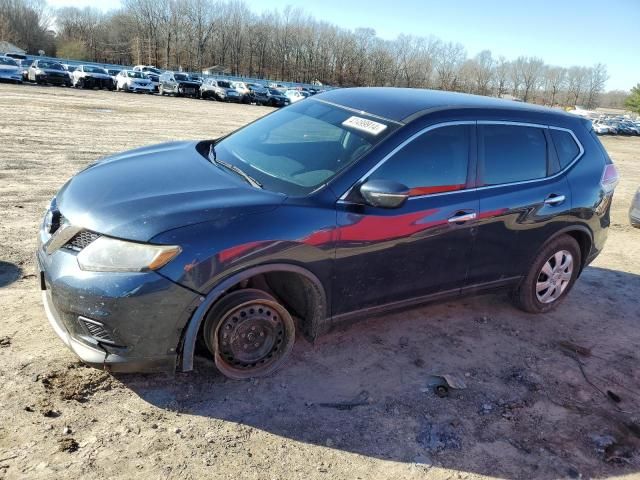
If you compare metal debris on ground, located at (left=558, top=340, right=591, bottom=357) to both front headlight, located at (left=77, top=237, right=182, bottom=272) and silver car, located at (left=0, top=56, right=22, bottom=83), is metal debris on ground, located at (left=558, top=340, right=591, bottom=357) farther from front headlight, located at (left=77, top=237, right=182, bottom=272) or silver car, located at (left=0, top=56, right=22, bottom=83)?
silver car, located at (left=0, top=56, right=22, bottom=83)

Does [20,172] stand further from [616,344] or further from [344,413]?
[616,344]

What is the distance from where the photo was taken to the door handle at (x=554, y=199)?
428cm

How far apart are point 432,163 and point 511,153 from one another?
34.3 inches

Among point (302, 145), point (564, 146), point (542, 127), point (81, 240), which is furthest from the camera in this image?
point (564, 146)

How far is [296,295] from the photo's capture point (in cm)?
336

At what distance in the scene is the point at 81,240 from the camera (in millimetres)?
2840

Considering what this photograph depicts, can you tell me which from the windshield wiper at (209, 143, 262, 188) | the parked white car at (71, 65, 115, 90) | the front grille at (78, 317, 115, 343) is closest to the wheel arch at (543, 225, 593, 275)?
the windshield wiper at (209, 143, 262, 188)

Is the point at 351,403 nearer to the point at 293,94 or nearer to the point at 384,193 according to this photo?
the point at 384,193

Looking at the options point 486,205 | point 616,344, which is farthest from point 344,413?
point 616,344

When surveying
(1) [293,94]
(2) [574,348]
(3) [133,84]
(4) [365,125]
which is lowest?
(2) [574,348]

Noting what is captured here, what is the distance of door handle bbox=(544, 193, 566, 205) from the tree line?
9791cm

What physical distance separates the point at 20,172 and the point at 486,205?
7.32m

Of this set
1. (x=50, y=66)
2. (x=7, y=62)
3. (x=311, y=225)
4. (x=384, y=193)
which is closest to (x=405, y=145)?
(x=384, y=193)

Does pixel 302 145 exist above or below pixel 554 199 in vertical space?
above
